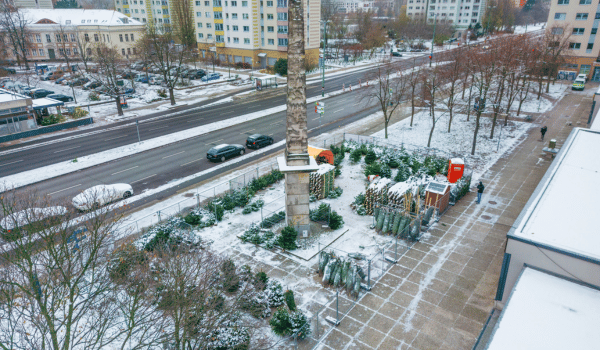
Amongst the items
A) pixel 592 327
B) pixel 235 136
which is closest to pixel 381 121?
pixel 235 136

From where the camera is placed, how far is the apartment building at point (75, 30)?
9288cm

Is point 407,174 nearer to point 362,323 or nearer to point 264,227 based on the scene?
point 264,227

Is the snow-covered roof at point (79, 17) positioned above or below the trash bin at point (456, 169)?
above

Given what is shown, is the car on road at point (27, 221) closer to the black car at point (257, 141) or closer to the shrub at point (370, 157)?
the shrub at point (370, 157)

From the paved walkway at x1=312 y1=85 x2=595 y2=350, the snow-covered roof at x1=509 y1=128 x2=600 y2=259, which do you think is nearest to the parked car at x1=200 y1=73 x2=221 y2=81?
the paved walkway at x1=312 y1=85 x2=595 y2=350

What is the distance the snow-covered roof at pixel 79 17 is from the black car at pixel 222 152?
75.3 m

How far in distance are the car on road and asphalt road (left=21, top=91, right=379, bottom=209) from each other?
298 inches

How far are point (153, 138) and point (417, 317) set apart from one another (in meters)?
34.6

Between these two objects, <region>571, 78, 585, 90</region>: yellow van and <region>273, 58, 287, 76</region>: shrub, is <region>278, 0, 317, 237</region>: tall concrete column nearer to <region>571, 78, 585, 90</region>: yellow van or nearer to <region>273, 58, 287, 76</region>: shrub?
<region>571, 78, 585, 90</region>: yellow van

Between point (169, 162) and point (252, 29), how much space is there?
185 feet

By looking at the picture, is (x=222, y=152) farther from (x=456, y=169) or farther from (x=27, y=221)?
(x=27, y=221)

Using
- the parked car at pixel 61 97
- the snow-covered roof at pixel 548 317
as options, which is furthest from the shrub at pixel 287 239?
the parked car at pixel 61 97

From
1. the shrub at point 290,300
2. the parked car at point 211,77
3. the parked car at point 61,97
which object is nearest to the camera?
the shrub at point 290,300

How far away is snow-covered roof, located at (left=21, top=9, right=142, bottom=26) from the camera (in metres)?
94.2
